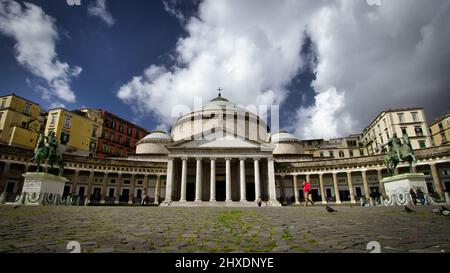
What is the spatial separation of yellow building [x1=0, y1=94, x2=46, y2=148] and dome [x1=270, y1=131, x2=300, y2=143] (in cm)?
4167

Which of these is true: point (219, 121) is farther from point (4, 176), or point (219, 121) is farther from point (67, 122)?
point (4, 176)

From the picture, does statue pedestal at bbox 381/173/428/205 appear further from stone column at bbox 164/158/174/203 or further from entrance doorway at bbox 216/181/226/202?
entrance doorway at bbox 216/181/226/202

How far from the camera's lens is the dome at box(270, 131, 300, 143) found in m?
47.5

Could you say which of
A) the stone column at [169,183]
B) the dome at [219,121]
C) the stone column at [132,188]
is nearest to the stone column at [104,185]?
the stone column at [132,188]

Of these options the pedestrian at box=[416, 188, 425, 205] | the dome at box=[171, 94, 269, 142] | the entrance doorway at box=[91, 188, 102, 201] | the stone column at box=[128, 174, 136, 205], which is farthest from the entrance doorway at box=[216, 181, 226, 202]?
the pedestrian at box=[416, 188, 425, 205]

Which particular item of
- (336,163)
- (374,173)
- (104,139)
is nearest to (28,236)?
(336,163)

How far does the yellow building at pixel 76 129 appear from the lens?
41.9 metres

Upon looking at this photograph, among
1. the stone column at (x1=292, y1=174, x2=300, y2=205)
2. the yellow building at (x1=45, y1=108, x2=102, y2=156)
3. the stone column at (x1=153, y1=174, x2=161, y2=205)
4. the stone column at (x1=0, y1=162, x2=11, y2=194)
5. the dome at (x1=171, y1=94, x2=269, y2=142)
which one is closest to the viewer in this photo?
the stone column at (x1=0, y1=162, x2=11, y2=194)

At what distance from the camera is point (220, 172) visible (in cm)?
3675

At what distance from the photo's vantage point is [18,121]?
3962 cm

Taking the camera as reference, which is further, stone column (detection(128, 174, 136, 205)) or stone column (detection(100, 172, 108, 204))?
stone column (detection(128, 174, 136, 205))

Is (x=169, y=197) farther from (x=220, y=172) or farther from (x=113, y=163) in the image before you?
(x=113, y=163)
